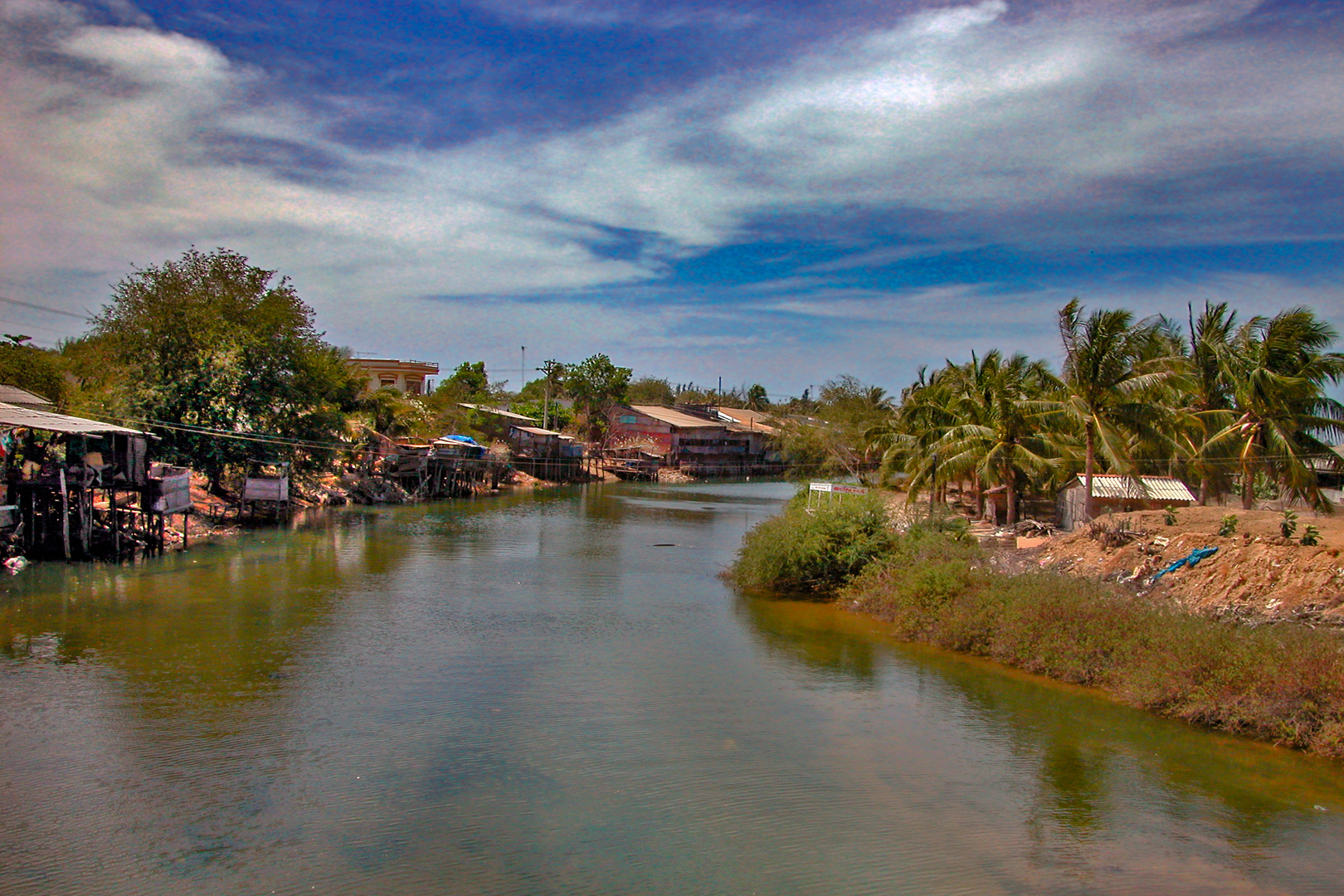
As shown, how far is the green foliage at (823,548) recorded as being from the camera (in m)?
21.8

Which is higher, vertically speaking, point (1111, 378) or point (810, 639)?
point (1111, 378)

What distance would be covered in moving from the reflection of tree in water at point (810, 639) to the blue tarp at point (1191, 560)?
5514 millimetres

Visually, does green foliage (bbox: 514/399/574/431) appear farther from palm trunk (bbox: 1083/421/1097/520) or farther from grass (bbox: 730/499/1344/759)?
palm trunk (bbox: 1083/421/1097/520)

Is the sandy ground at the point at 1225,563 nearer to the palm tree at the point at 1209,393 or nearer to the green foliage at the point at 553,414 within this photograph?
the palm tree at the point at 1209,393

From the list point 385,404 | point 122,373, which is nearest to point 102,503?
point 122,373

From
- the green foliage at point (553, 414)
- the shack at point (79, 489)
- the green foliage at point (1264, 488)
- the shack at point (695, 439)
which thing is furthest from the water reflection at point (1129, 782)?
the shack at point (695, 439)

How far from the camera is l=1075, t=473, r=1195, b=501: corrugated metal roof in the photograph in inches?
930

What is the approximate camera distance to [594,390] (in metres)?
79.6

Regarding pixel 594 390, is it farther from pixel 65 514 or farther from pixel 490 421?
pixel 65 514

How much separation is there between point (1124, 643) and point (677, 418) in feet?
236

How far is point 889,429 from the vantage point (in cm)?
4369

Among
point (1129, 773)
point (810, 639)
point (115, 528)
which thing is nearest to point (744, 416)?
point (115, 528)

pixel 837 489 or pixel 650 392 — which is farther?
pixel 650 392

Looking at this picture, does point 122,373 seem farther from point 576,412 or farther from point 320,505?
point 576,412
